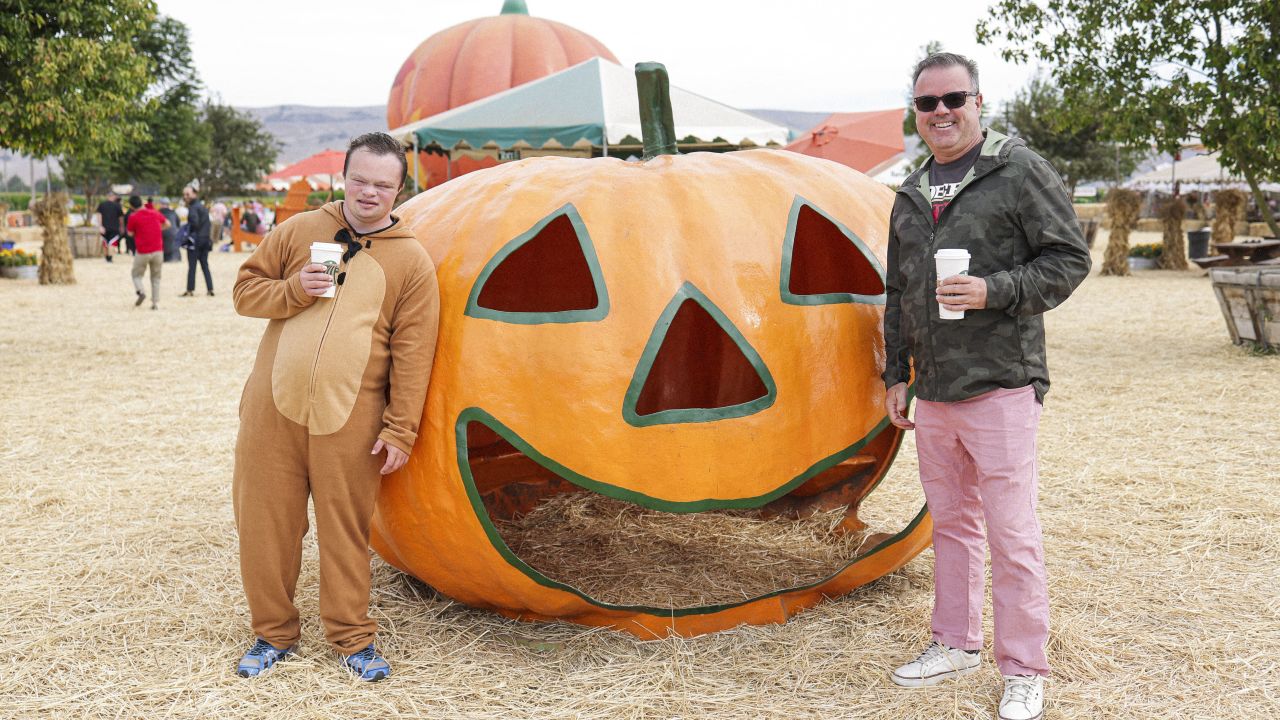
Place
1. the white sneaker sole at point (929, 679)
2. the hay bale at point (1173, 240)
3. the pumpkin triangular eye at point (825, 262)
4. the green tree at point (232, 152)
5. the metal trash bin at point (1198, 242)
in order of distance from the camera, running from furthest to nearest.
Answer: the green tree at point (232, 152) < the metal trash bin at point (1198, 242) < the hay bale at point (1173, 240) < the pumpkin triangular eye at point (825, 262) < the white sneaker sole at point (929, 679)

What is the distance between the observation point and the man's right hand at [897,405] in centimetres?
326

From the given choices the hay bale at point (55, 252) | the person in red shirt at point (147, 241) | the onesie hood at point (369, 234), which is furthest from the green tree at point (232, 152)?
the onesie hood at point (369, 234)

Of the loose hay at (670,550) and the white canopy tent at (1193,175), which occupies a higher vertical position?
the white canopy tent at (1193,175)

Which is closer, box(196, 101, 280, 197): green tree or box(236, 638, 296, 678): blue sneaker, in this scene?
box(236, 638, 296, 678): blue sneaker

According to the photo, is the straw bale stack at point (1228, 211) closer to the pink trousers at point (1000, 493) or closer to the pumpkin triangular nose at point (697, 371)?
the pumpkin triangular nose at point (697, 371)

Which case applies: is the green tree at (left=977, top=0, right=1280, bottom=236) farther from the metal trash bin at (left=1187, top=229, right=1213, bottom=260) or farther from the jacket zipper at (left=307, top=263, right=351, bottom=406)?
the metal trash bin at (left=1187, top=229, right=1213, bottom=260)

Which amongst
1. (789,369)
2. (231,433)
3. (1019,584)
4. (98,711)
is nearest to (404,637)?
(98,711)

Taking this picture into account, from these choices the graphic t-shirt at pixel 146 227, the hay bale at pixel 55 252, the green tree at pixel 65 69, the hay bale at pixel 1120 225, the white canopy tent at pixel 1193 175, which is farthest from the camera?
the white canopy tent at pixel 1193 175

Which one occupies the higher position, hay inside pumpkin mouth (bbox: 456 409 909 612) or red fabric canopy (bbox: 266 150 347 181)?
red fabric canopy (bbox: 266 150 347 181)

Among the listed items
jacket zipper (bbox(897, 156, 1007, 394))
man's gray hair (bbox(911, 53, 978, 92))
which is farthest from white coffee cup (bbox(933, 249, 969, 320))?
man's gray hair (bbox(911, 53, 978, 92))

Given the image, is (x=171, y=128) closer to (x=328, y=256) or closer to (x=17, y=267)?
(x=17, y=267)

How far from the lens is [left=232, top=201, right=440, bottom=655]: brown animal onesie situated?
9.95ft

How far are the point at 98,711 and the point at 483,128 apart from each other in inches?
365

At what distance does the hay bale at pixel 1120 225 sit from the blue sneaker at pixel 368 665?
18763 mm
